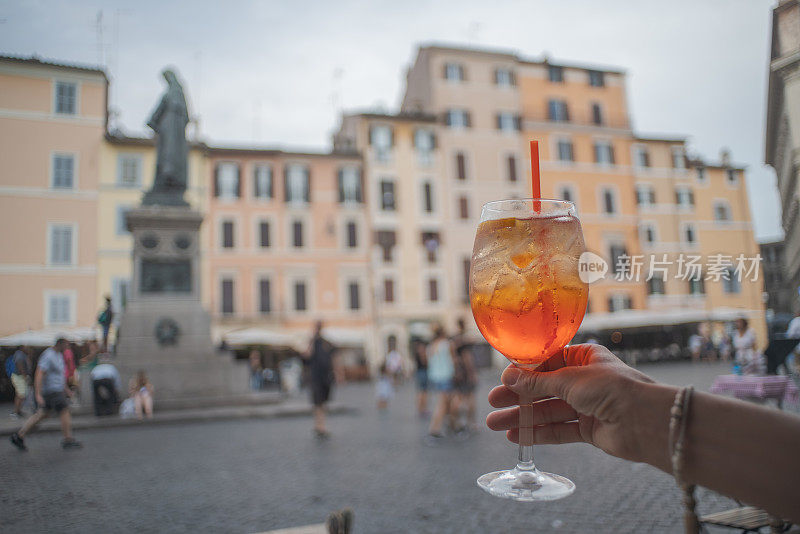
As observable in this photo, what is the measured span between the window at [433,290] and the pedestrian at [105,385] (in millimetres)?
24773

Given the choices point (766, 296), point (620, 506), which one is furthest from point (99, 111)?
point (620, 506)

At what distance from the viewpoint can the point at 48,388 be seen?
5.92 ft

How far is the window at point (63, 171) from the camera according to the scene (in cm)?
188

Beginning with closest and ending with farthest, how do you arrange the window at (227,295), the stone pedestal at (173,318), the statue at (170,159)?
the statue at (170,159)
the stone pedestal at (173,318)
the window at (227,295)

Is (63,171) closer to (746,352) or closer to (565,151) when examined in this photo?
(746,352)

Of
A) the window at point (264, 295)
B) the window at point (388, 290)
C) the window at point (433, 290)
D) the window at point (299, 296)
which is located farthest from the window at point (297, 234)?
the window at point (433, 290)

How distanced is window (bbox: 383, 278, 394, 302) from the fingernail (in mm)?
28407

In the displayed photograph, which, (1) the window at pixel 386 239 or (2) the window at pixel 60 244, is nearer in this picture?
(2) the window at pixel 60 244

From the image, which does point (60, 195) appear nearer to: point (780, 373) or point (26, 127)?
point (26, 127)

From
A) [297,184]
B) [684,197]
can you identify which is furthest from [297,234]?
[684,197]

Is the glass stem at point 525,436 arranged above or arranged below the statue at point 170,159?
below

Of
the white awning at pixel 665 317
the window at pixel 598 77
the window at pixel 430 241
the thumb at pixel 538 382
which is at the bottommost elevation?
the thumb at pixel 538 382

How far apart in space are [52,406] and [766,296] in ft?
7.95

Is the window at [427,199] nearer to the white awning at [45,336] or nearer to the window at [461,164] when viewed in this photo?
the window at [461,164]
